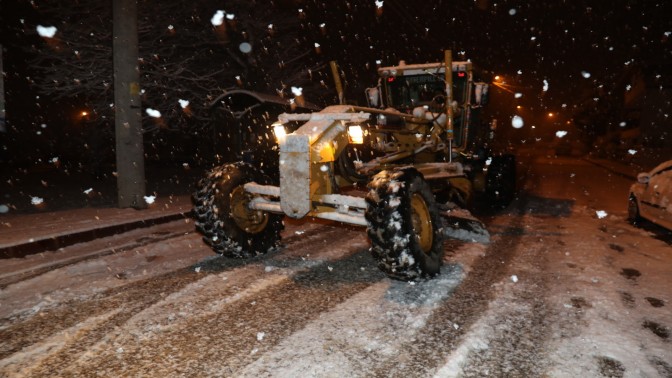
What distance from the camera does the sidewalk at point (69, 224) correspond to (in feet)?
21.6

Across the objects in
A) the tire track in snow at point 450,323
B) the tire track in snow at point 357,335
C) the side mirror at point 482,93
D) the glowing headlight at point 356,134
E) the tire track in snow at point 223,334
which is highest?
the side mirror at point 482,93

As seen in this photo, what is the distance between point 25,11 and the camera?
18094mm

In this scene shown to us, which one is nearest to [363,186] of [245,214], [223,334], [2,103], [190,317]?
[245,214]

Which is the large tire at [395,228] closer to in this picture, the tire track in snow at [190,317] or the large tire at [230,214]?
the tire track in snow at [190,317]

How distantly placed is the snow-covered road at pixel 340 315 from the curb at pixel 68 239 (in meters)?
0.34

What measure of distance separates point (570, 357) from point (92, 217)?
26.7ft

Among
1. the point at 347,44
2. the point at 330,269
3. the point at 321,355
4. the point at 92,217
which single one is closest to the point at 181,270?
the point at 330,269

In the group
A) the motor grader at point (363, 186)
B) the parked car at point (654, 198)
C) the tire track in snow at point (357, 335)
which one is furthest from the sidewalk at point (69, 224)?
the parked car at point (654, 198)

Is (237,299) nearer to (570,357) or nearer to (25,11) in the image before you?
(570,357)

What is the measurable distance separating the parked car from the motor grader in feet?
9.45

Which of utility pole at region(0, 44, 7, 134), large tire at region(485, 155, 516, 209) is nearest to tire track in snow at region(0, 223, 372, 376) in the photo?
large tire at region(485, 155, 516, 209)

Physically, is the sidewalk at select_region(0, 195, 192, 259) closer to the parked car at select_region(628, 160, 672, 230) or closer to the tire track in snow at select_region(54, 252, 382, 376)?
the tire track in snow at select_region(54, 252, 382, 376)

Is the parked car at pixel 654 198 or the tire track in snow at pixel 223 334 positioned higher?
the parked car at pixel 654 198

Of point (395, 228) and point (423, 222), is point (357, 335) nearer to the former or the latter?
point (395, 228)
